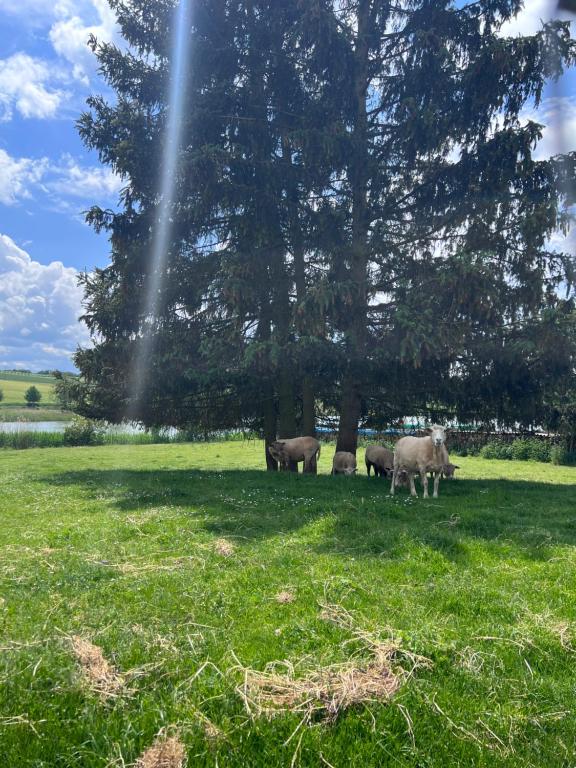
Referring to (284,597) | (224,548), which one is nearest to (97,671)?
(284,597)

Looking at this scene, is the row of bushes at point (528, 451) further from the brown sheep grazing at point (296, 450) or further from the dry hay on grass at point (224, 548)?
the dry hay on grass at point (224, 548)

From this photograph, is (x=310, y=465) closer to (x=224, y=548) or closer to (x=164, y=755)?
(x=224, y=548)

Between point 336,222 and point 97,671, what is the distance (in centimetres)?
1388

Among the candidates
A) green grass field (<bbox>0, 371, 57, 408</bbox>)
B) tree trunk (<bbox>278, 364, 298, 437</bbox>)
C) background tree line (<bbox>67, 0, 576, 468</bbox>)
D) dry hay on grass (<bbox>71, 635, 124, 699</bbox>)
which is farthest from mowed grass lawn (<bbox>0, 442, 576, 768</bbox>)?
green grass field (<bbox>0, 371, 57, 408</bbox>)

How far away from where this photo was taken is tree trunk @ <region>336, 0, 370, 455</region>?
49.0ft

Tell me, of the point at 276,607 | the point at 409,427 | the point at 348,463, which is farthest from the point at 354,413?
the point at 276,607

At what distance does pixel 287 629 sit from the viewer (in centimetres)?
420

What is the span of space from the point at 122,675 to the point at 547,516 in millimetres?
8180

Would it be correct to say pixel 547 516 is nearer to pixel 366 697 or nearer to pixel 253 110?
pixel 366 697

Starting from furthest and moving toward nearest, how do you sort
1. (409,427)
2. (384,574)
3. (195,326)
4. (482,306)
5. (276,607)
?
(409,427)
(195,326)
(482,306)
(384,574)
(276,607)

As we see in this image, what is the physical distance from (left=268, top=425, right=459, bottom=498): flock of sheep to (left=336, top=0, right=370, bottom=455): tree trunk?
39.2 inches

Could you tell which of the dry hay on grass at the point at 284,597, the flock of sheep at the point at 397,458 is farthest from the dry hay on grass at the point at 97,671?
the flock of sheep at the point at 397,458

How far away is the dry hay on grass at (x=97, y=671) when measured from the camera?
10.8 ft

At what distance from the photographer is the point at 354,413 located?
53.9 ft
